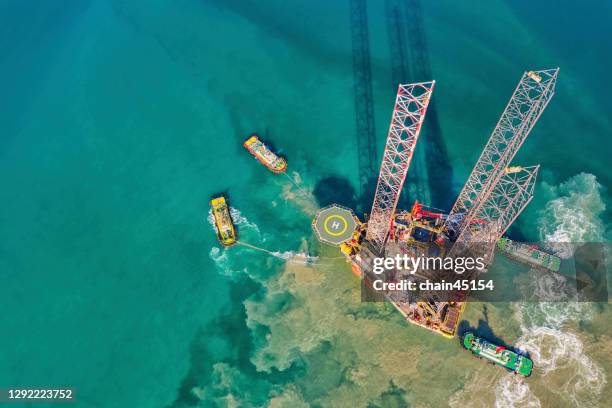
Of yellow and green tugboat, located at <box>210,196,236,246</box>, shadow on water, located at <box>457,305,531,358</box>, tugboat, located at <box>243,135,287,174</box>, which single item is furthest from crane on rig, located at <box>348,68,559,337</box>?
yellow and green tugboat, located at <box>210,196,236,246</box>

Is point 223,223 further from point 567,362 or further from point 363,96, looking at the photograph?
point 567,362

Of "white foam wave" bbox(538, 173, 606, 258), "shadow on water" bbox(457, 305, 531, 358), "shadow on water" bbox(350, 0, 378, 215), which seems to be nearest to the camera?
"shadow on water" bbox(457, 305, 531, 358)

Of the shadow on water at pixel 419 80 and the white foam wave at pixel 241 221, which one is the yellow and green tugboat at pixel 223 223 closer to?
the white foam wave at pixel 241 221

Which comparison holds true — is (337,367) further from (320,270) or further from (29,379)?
(29,379)

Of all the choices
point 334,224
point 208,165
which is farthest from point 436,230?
point 208,165

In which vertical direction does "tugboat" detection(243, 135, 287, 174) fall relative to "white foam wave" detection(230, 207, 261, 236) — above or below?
above

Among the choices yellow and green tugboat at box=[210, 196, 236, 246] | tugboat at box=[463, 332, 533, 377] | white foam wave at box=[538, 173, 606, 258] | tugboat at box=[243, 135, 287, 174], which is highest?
tugboat at box=[243, 135, 287, 174]

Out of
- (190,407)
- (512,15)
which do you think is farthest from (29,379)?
(512,15)

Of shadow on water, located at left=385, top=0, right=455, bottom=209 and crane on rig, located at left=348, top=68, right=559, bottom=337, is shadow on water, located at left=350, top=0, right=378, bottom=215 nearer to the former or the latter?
shadow on water, located at left=385, top=0, right=455, bottom=209
